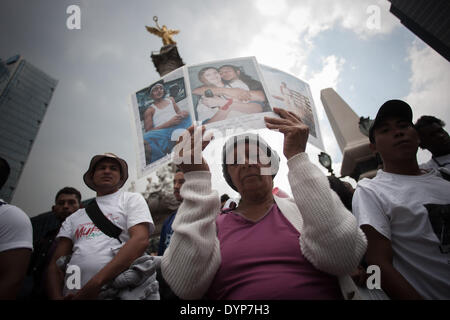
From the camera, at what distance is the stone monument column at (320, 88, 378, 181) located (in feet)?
24.1

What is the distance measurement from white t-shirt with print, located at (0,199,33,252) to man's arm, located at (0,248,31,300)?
44 millimetres

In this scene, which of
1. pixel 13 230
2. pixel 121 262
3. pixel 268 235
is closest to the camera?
pixel 268 235

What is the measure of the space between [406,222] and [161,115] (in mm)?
2030

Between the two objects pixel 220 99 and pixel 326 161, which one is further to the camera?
pixel 326 161

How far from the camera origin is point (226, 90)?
5.95 ft

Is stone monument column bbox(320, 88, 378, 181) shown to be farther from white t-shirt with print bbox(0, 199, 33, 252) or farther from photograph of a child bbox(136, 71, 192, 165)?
white t-shirt with print bbox(0, 199, 33, 252)

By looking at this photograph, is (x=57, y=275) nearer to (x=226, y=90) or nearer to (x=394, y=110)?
(x=226, y=90)

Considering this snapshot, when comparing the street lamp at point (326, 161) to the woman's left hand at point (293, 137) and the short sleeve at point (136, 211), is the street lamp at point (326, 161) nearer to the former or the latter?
the woman's left hand at point (293, 137)

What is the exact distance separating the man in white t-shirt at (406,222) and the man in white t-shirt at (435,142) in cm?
148

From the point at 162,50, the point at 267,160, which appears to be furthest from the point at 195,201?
the point at 162,50

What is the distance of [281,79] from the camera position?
190 cm

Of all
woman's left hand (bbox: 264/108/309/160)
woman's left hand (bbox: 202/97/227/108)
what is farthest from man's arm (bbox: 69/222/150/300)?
woman's left hand (bbox: 264/108/309/160)

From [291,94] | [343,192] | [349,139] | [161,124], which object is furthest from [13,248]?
[349,139]

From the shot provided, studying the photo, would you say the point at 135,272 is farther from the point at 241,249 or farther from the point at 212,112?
the point at 212,112
